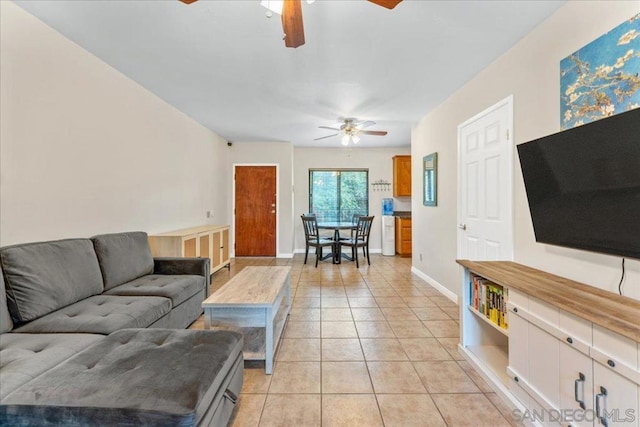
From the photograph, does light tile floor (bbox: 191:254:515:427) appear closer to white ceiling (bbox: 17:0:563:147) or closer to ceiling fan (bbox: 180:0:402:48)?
ceiling fan (bbox: 180:0:402:48)

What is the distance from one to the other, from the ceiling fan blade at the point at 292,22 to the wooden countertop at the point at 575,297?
1.87 meters

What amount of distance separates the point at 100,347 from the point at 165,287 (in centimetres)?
106

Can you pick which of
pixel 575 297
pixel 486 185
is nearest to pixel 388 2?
pixel 575 297

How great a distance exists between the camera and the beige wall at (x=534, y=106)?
1.60 m

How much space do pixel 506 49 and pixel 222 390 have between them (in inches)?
124

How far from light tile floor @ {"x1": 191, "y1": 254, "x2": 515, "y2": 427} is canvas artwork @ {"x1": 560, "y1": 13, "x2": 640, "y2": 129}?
1.76 metres

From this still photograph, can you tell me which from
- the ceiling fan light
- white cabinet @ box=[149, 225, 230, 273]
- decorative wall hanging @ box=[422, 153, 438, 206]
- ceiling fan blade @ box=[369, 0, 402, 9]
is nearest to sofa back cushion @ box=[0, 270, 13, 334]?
white cabinet @ box=[149, 225, 230, 273]

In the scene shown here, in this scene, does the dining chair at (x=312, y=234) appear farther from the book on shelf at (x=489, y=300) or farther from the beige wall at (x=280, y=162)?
the book on shelf at (x=489, y=300)

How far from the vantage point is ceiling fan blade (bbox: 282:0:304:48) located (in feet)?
4.86

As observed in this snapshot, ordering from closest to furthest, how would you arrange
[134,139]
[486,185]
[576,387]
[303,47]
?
[576,387] < [303,47] < [486,185] < [134,139]

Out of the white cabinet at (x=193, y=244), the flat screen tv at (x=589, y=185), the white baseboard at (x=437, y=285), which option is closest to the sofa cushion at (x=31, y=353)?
the white cabinet at (x=193, y=244)

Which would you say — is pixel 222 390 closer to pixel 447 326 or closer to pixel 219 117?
pixel 447 326

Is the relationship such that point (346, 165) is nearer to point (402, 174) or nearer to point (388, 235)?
point (402, 174)

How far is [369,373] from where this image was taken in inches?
78.4
